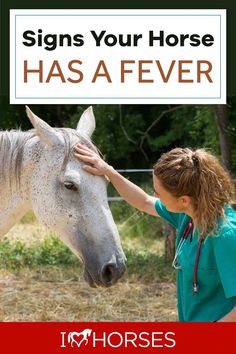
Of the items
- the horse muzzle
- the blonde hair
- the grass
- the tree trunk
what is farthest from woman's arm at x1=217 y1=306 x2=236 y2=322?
the tree trunk

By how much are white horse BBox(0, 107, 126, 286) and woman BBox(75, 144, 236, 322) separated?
475 millimetres

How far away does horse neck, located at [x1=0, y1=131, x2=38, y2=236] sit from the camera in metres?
2.92

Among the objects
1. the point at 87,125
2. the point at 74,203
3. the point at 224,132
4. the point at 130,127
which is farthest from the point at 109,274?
the point at 130,127

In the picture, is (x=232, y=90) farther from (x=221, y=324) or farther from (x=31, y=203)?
(x=221, y=324)

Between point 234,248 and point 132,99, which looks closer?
point 234,248

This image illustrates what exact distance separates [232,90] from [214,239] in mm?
5484

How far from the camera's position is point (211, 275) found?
2150mm

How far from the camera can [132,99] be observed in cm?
534

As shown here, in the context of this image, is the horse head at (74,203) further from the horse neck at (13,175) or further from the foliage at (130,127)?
the foliage at (130,127)

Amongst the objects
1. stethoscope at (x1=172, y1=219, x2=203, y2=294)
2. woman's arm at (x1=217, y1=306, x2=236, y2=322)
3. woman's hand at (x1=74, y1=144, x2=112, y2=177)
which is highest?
woman's hand at (x1=74, y1=144, x2=112, y2=177)

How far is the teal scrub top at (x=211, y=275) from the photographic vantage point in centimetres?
206

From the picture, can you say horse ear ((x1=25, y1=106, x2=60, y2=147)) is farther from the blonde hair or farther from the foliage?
the foliage

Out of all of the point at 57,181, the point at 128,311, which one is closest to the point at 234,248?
the point at 57,181

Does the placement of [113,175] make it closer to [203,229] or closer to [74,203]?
[74,203]
